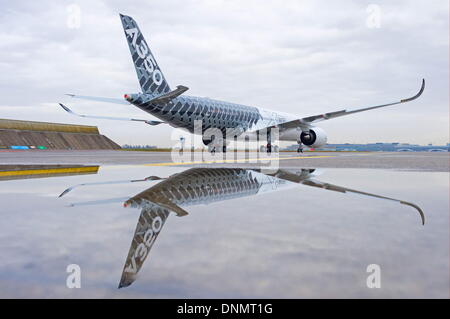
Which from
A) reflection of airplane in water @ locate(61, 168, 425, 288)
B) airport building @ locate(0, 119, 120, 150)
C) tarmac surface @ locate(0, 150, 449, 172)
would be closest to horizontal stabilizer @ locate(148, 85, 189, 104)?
tarmac surface @ locate(0, 150, 449, 172)

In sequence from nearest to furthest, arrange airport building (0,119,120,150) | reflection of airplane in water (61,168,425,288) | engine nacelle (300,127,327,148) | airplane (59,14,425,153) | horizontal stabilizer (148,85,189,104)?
reflection of airplane in water (61,168,425,288) → horizontal stabilizer (148,85,189,104) → airplane (59,14,425,153) → engine nacelle (300,127,327,148) → airport building (0,119,120,150)

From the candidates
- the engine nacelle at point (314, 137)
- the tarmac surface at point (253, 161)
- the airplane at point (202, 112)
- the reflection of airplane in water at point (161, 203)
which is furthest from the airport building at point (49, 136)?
the reflection of airplane in water at point (161, 203)

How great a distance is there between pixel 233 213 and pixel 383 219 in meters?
1.43

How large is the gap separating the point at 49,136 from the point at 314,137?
78.9 m

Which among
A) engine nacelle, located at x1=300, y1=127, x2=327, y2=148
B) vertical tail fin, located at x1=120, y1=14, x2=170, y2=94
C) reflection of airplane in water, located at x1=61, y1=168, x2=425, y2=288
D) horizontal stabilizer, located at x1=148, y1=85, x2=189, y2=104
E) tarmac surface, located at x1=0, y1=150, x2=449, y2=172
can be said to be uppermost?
vertical tail fin, located at x1=120, y1=14, x2=170, y2=94

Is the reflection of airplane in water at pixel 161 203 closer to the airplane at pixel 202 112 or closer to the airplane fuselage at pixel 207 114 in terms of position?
the airplane at pixel 202 112

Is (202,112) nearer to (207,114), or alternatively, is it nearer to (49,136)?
(207,114)

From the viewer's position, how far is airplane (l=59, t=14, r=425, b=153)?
20.0m

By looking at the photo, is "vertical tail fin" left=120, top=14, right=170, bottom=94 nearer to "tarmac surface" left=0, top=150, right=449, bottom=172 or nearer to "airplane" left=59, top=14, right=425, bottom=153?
"airplane" left=59, top=14, right=425, bottom=153

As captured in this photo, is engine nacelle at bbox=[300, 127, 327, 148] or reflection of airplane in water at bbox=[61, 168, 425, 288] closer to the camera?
reflection of airplane in water at bbox=[61, 168, 425, 288]

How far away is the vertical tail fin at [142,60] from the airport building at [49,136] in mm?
65464

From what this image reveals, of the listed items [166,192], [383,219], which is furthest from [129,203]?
[383,219]

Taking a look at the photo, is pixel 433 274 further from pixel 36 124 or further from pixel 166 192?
pixel 36 124

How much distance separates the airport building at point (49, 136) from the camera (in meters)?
82.9
